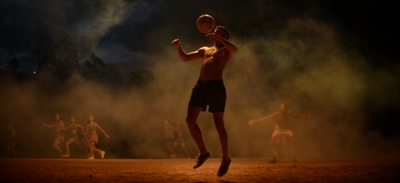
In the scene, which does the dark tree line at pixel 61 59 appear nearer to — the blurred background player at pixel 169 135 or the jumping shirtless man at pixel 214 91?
the blurred background player at pixel 169 135

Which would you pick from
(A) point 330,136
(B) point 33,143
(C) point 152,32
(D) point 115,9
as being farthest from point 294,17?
(B) point 33,143

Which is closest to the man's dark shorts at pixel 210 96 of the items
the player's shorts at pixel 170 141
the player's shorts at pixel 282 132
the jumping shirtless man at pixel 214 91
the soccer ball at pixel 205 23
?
the jumping shirtless man at pixel 214 91

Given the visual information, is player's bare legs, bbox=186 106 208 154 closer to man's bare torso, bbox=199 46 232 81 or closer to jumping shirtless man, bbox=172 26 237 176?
jumping shirtless man, bbox=172 26 237 176

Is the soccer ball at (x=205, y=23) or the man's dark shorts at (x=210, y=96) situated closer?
the man's dark shorts at (x=210, y=96)

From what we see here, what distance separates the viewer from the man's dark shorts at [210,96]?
5.10 metres

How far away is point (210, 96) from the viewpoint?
511cm

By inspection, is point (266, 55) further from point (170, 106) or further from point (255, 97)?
point (170, 106)

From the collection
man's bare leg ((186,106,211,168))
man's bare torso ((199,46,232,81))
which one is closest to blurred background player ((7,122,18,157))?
man's bare leg ((186,106,211,168))

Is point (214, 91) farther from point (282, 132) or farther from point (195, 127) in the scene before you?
point (282, 132)

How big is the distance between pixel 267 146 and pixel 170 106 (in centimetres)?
501

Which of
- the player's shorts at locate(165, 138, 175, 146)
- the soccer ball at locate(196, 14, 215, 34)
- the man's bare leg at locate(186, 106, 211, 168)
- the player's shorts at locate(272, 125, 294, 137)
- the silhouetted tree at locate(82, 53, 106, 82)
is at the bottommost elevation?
the man's bare leg at locate(186, 106, 211, 168)

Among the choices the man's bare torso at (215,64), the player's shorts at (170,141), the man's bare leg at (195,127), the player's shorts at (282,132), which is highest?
the man's bare torso at (215,64)

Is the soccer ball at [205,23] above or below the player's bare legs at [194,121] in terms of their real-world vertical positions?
above

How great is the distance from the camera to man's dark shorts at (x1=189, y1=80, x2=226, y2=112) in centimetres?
510
